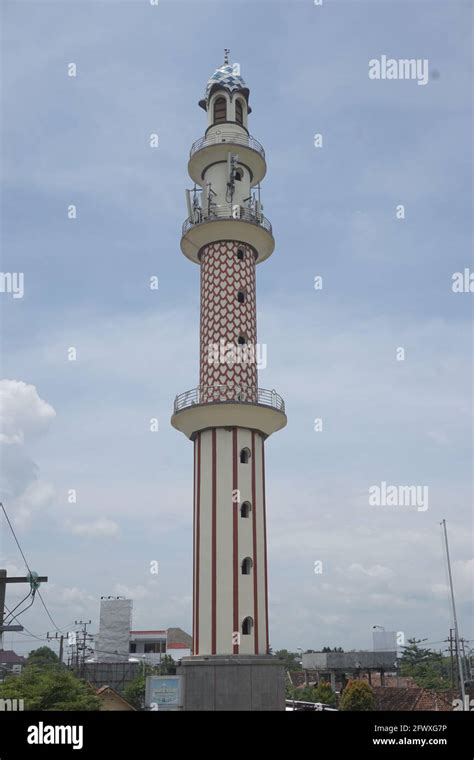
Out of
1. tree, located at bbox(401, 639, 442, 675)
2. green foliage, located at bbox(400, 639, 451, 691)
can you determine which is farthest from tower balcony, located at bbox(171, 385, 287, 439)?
tree, located at bbox(401, 639, 442, 675)

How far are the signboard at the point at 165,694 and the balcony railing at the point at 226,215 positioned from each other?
72.7 ft

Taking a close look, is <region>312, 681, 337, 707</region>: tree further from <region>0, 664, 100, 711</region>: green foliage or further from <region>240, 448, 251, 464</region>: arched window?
<region>240, 448, 251, 464</region>: arched window

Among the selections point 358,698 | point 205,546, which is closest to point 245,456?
point 205,546

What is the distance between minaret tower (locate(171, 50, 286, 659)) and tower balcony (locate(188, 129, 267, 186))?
6 cm

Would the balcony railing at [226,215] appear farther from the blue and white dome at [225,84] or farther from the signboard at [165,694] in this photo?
the signboard at [165,694]

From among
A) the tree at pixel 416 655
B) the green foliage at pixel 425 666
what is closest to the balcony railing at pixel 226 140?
the green foliage at pixel 425 666

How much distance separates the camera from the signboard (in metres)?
33.0

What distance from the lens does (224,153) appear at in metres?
41.2

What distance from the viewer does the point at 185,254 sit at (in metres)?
41.0

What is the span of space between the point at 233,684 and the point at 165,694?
10.9ft

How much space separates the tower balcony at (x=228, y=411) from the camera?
3541 centimetres
